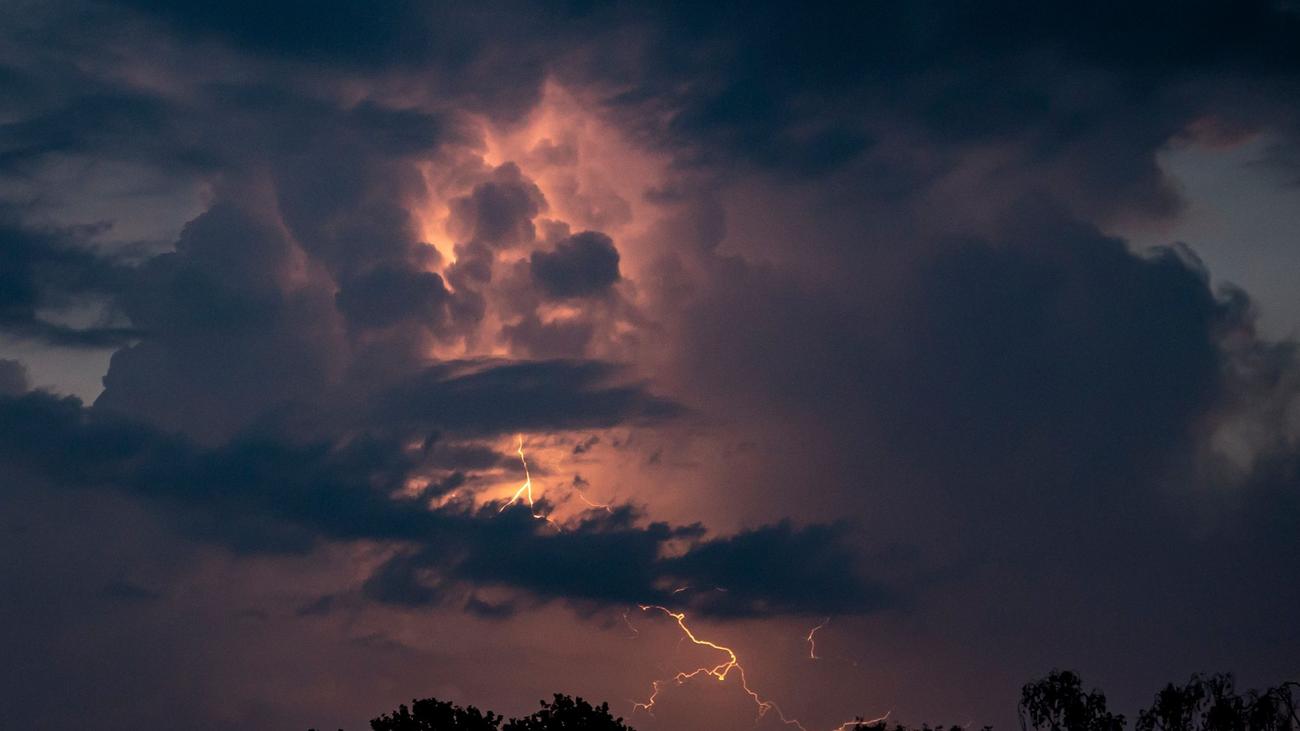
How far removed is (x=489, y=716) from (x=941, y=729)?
29274 millimetres

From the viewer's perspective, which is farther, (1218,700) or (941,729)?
(941,729)

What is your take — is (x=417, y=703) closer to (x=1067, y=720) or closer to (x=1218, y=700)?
(x=1067, y=720)

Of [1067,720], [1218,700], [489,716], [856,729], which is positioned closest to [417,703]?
[489,716]

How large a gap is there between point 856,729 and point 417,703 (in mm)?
28969

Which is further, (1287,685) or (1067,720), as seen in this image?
(1067,720)

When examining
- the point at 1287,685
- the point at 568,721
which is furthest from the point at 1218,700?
the point at 568,721

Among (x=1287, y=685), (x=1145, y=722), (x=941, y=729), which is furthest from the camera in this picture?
(x=941, y=729)

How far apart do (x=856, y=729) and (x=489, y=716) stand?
82.1 ft

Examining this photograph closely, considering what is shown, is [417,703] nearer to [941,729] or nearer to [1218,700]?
[941,729]

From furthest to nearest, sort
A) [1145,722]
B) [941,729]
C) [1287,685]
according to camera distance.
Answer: [941,729], [1145,722], [1287,685]

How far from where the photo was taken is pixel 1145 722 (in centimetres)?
8712

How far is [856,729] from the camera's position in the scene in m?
98.4

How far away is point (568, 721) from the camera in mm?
88250

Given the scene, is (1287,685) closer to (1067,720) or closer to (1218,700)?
(1218,700)
